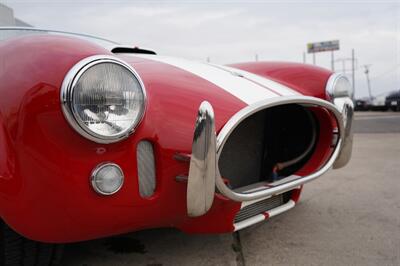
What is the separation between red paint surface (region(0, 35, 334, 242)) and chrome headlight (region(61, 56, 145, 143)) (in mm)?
45

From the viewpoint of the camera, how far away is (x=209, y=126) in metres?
1.26

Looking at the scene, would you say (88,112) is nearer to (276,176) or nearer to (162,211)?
(162,211)

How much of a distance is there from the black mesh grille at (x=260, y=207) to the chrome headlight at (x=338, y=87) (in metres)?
0.71

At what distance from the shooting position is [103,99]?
1.21m

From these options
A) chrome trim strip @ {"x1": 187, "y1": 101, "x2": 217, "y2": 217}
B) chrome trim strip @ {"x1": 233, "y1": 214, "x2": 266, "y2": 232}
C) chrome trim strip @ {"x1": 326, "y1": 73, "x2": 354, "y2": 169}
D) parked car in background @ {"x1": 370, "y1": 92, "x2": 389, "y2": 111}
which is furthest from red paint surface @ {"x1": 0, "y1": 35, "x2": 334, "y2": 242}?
parked car in background @ {"x1": 370, "y1": 92, "x2": 389, "y2": 111}

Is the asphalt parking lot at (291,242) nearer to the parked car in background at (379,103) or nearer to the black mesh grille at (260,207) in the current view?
the black mesh grille at (260,207)

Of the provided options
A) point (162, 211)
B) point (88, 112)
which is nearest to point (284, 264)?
point (162, 211)

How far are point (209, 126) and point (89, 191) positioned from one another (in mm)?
445

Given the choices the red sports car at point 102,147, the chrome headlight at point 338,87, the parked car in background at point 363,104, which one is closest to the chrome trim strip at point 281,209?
the red sports car at point 102,147

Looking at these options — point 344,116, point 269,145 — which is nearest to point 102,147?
point 269,145

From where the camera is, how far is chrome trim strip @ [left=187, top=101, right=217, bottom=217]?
→ 126 centimetres

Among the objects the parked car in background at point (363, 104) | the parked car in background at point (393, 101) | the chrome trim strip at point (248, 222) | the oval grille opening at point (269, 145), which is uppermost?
the oval grille opening at point (269, 145)

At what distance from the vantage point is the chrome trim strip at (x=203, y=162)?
1261 millimetres

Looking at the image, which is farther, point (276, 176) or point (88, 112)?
Result: point (276, 176)
